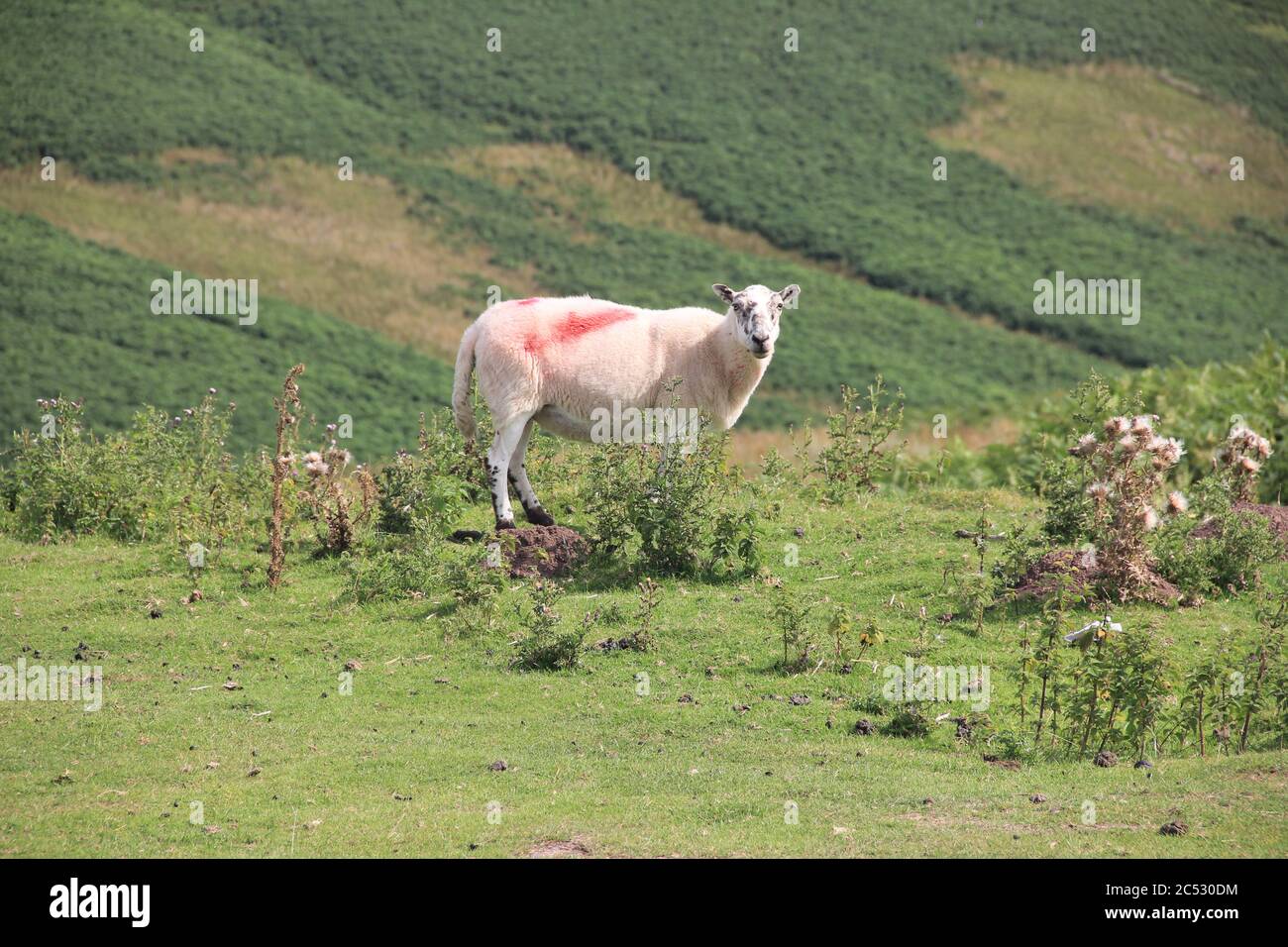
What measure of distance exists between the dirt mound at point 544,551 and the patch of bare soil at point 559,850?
5439mm

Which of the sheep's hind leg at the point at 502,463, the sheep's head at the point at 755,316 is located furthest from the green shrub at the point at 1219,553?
the sheep's hind leg at the point at 502,463

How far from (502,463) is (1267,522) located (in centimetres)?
768


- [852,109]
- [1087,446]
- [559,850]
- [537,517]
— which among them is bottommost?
[559,850]

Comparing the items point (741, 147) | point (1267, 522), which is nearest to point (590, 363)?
point (1267, 522)

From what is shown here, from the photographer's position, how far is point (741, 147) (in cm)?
7075

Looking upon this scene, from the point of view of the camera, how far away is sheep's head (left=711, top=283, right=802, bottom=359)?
14859mm

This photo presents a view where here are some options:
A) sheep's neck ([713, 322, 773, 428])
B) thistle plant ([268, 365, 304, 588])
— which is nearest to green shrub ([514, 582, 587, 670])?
thistle plant ([268, 365, 304, 588])

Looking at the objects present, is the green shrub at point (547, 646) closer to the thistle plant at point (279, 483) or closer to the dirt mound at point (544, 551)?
the dirt mound at point (544, 551)

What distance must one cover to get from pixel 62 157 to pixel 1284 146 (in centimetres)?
5592

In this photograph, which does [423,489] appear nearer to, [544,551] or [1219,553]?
[544,551]

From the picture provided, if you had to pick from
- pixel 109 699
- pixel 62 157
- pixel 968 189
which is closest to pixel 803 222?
pixel 968 189

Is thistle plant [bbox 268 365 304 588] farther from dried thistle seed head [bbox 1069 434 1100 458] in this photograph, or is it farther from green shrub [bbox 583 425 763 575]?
dried thistle seed head [bbox 1069 434 1100 458]

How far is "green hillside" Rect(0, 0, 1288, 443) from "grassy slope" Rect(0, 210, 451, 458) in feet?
0.86

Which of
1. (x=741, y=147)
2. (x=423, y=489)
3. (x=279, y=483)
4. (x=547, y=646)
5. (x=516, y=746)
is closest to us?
(x=516, y=746)
